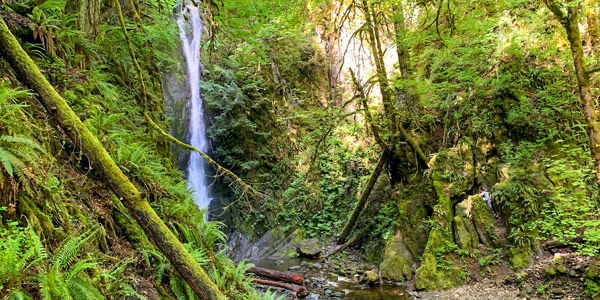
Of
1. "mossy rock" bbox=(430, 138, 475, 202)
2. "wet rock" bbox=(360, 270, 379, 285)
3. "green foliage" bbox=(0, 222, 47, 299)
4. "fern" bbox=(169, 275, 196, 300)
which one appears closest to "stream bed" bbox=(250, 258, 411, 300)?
"wet rock" bbox=(360, 270, 379, 285)

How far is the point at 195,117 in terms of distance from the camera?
15320 mm

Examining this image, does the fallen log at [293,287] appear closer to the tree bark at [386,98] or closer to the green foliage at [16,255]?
the tree bark at [386,98]

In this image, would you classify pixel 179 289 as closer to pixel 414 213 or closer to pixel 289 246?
pixel 414 213

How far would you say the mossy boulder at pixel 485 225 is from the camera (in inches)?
313

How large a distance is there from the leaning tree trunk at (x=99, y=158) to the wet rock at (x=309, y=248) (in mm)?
9032

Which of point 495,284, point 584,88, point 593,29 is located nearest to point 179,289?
point 584,88

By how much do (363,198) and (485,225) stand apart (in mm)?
4238

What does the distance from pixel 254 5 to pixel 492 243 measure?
7.55 metres

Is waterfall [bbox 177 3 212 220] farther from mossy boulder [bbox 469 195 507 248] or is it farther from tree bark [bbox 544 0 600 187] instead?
tree bark [bbox 544 0 600 187]

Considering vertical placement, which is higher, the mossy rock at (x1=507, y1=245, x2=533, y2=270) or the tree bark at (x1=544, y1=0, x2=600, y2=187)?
the tree bark at (x1=544, y1=0, x2=600, y2=187)

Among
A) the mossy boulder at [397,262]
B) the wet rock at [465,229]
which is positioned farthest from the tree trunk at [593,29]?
the mossy boulder at [397,262]

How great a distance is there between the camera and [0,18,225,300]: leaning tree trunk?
2914 millimetres

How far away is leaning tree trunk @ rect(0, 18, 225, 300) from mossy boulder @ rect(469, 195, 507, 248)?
23.9 ft

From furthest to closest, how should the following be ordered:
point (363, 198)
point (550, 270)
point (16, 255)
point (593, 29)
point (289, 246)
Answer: point (289, 246)
point (363, 198)
point (593, 29)
point (550, 270)
point (16, 255)
